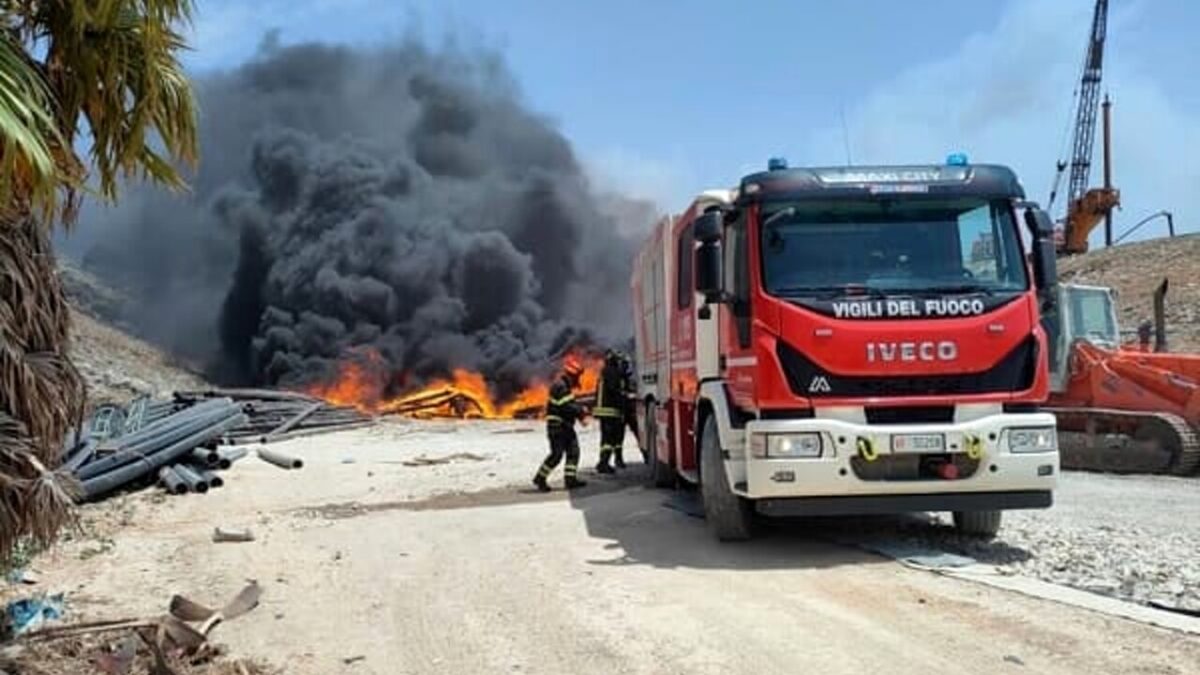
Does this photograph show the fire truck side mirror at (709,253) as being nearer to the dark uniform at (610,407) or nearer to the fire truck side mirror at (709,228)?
the fire truck side mirror at (709,228)

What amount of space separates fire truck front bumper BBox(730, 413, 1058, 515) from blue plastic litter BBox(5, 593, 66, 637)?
4645 millimetres

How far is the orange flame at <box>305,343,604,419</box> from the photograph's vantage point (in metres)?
31.8

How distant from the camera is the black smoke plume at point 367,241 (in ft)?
126

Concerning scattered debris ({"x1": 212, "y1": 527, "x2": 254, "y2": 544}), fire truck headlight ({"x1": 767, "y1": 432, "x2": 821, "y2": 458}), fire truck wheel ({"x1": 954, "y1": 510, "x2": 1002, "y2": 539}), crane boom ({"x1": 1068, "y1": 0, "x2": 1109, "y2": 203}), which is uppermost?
crane boom ({"x1": 1068, "y1": 0, "x2": 1109, "y2": 203})

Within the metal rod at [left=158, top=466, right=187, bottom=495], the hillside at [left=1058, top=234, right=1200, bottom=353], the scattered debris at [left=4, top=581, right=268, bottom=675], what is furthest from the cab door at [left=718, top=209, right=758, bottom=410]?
the hillside at [left=1058, top=234, right=1200, bottom=353]

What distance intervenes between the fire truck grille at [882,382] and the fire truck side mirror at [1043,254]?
0.57 m

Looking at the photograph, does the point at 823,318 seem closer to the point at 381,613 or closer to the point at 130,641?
the point at 381,613

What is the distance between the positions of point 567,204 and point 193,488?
34822 millimetres

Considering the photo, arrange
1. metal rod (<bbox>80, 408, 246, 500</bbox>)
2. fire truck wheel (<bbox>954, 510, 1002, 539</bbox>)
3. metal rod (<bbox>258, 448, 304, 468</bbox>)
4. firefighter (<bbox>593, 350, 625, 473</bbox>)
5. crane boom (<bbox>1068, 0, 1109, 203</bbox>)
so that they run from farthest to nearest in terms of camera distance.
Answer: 1. crane boom (<bbox>1068, 0, 1109, 203</bbox>)
2. metal rod (<bbox>258, 448, 304, 468</bbox>)
3. firefighter (<bbox>593, 350, 625, 473</bbox>)
4. metal rod (<bbox>80, 408, 246, 500</bbox>)
5. fire truck wheel (<bbox>954, 510, 1002, 539</bbox>)

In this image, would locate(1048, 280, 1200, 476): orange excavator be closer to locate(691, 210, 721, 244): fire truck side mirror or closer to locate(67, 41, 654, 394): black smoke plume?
locate(691, 210, 721, 244): fire truck side mirror

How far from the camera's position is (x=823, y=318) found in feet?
26.7

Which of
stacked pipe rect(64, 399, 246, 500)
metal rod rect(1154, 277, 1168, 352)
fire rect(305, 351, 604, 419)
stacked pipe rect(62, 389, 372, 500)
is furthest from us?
fire rect(305, 351, 604, 419)

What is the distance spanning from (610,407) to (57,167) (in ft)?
35.8

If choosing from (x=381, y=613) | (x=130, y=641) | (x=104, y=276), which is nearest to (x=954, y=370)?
(x=381, y=613)
